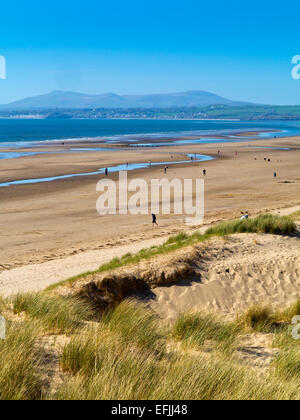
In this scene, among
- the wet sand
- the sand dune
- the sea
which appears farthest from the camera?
the sea

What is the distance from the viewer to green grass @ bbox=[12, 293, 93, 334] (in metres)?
5.85

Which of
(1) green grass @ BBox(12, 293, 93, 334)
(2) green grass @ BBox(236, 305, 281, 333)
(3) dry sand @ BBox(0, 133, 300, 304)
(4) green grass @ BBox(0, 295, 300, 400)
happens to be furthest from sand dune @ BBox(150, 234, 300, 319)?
(4) green grass @ BBox(0, 295, 300, 400)

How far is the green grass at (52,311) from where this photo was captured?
19.2ft

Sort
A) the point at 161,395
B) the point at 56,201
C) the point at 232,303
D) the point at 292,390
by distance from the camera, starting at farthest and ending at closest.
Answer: the point at 56,201, the point at 232,303, the point at 292,390, the point at 161,395

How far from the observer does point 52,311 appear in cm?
620

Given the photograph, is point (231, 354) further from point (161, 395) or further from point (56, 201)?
point (56, 201)

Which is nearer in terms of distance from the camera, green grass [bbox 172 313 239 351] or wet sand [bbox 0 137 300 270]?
green grass [bbox 172 313 239 351]

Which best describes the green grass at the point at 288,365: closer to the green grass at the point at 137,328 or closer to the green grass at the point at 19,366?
the green grass at the point at 137,328

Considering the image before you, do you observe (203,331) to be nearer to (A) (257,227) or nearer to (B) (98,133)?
(A) (257,227)

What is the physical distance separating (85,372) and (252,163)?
4658cm

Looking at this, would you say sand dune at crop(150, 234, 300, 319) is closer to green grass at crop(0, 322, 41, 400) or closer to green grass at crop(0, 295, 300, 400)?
green grass at crop(0, 295, 300, 400)

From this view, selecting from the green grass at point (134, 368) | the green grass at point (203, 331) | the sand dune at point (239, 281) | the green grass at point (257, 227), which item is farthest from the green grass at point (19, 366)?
the green grass at point (257, 227)

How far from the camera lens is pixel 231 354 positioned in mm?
5516
